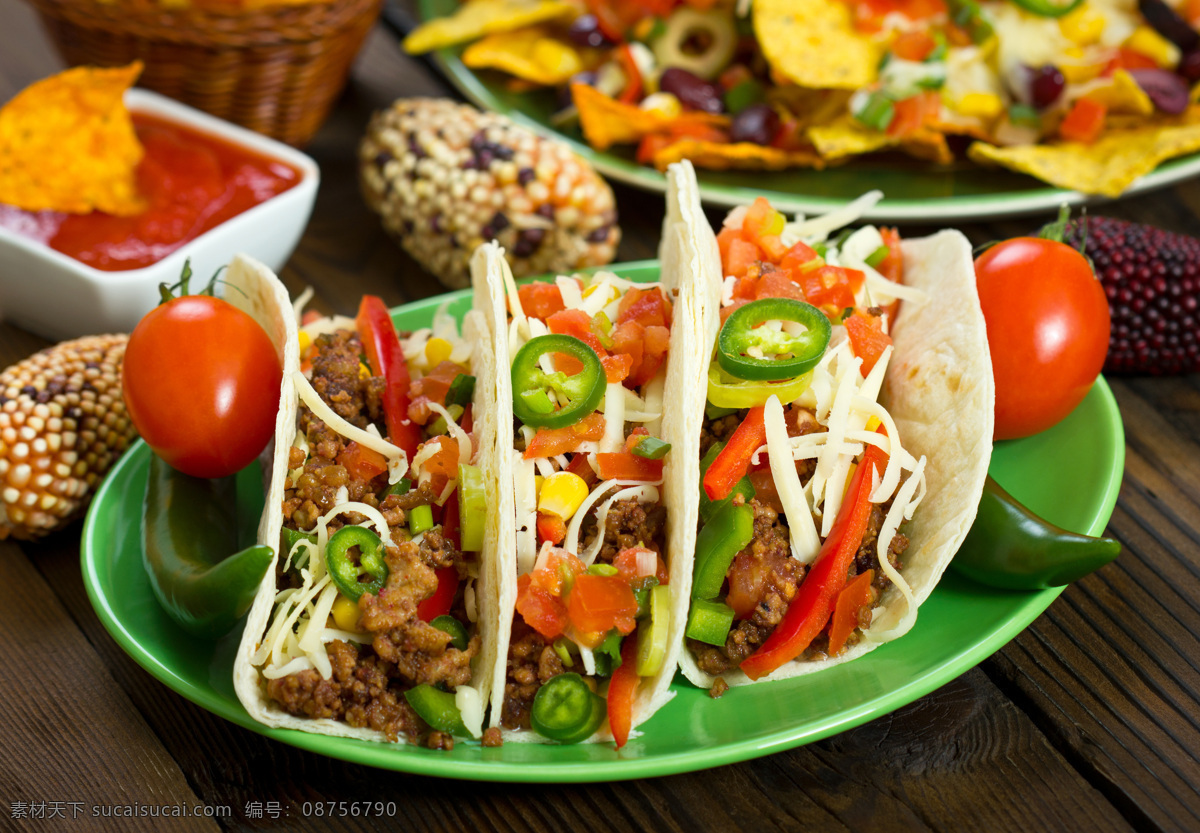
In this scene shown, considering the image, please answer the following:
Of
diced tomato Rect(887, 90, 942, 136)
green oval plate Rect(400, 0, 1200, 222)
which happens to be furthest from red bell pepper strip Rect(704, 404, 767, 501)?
diced tomato Rect(887, 90, 942, 136)

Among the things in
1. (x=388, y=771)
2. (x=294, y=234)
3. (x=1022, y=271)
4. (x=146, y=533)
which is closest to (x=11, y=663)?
(x=146, y=533)

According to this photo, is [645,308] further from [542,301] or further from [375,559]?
[375,559]

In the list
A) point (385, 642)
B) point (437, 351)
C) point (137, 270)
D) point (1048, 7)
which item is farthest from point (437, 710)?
point (1048, 7)

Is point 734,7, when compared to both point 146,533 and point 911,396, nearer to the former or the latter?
point 911,396

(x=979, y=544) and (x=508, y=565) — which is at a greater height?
(x=508, y=565)

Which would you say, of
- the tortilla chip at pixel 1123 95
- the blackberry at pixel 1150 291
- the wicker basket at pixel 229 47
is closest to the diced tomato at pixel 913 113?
the tortilla chip at pixel 1123 95

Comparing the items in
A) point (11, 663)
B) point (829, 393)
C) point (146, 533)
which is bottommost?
point (11, 663)

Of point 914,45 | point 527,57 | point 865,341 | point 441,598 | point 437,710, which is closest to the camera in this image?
point 437,710
